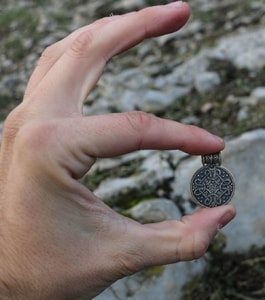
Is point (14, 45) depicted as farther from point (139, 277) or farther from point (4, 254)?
point (4, 254)

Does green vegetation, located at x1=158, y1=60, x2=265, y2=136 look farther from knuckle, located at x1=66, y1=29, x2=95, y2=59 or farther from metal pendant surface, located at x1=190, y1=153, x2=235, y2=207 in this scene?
knuckle, located at x1=66, y1=29, x2=95, y2=59

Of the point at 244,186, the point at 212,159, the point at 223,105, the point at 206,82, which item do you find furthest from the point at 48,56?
the point at 206,82

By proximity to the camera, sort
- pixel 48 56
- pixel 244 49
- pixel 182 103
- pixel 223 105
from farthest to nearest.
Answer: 1. pixel 244 49
2. pixel 182 103
3. pixel 223 105
4. pixel 48 56

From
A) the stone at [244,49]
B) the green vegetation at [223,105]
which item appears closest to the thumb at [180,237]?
the green vegetation at [223,105]

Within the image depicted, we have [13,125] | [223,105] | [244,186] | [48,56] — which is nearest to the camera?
[13,125]

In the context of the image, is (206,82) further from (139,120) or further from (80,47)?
(139,120)

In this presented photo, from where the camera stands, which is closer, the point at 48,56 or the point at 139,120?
the point at 139,120
